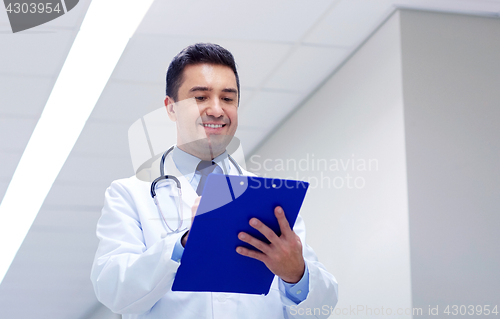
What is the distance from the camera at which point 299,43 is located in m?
3.10

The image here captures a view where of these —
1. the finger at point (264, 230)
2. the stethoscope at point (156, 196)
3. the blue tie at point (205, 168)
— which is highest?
the blue tie at point (205, 168)

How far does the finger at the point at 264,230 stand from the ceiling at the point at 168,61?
1.92m

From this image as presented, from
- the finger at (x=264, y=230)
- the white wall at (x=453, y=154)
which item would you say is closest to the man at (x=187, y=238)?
the finger at (x=264, y=230)

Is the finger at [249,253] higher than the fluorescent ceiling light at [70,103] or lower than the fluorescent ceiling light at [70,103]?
lower

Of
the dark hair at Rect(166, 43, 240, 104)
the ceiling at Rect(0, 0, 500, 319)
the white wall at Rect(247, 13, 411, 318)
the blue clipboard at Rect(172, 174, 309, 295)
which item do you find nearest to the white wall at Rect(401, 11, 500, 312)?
the white wall at Rect(247, 13, 411, 318)

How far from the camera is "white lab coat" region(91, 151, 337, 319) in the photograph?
1102mm

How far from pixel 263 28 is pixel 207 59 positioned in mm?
1612

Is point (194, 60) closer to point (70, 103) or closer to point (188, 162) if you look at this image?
point (188, 162)

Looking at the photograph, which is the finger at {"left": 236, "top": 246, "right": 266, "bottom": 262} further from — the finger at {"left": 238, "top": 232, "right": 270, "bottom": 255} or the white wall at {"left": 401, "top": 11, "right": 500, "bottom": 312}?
the white wall at {"left": 401, "top": 11, "right": 500, "bottom": 312}

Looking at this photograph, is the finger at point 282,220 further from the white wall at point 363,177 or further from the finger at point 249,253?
the white wall at point 363,177

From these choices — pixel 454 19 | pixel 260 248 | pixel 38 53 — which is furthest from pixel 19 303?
pixel 260 248

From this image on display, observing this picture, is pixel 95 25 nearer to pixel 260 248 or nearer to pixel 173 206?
pixel 173 206

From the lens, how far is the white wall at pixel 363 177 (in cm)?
265

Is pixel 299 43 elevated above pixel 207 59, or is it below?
above
